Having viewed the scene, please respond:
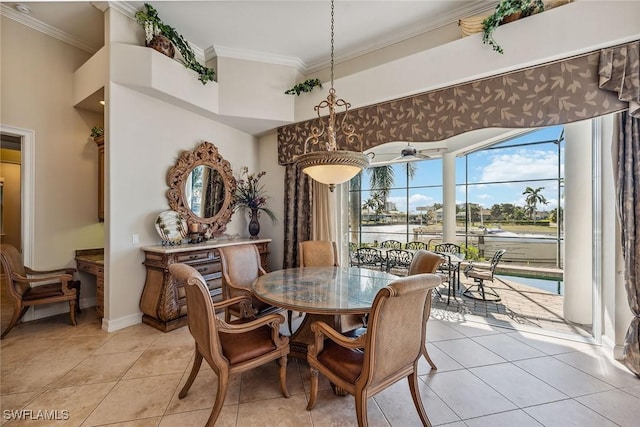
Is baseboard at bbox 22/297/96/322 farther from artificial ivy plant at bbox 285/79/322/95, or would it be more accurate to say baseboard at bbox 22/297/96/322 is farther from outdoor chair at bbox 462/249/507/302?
outdoor chair at bbox 462/249/507/302

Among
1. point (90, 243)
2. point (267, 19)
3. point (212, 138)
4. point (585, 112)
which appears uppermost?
point (267, 19)

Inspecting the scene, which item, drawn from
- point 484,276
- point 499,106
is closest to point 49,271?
point 499,106

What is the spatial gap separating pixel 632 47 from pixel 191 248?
4.76 metres

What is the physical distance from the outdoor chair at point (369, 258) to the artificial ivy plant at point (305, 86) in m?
3.45

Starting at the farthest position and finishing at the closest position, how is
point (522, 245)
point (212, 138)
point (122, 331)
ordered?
1. point (522, 245)
2. point (212, 138)
3. point (122, 331)

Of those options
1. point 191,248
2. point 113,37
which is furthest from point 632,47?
point 113,37

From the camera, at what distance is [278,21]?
10.8 feet

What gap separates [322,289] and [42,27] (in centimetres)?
495

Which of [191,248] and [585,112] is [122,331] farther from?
[585,112]

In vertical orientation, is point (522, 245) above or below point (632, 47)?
below

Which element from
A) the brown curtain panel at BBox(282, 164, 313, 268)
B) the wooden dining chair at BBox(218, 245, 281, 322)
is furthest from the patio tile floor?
the wooden dining chair at BBox(218, 245, 281, 322)

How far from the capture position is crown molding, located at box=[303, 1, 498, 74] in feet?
9.89

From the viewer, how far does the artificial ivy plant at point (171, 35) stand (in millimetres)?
3070

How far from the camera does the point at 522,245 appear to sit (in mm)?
7016
